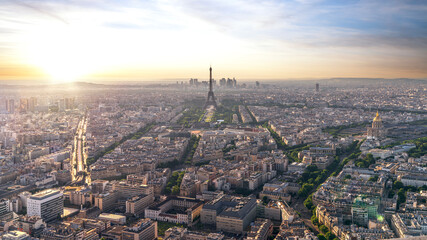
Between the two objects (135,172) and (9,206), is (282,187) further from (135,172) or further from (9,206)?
(9,206)

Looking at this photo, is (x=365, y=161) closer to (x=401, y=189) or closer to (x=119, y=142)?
(x=401, y=189)

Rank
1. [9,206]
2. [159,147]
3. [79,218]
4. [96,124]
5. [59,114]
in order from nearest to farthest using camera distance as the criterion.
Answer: [79,218]
[9,206]
[159,147]
[96,124]
[59,114]

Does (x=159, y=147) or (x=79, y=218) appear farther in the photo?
(x=159, y=147)

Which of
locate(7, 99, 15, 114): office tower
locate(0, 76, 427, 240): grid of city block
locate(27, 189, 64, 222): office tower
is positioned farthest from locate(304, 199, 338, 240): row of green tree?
locate(7, 99, 15, 114): office tower

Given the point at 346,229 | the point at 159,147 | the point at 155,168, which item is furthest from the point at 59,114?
the point at 346,229

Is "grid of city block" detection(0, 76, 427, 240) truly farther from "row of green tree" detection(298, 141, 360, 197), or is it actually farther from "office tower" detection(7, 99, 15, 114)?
"office tower" detection(7, 99, 15, 114)

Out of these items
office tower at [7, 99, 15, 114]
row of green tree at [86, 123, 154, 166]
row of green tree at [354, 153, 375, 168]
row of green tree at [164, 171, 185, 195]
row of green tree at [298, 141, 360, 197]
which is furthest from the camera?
office tower at [7, 99, 15, 114]

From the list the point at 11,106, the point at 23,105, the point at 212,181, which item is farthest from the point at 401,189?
the point at 23,105
